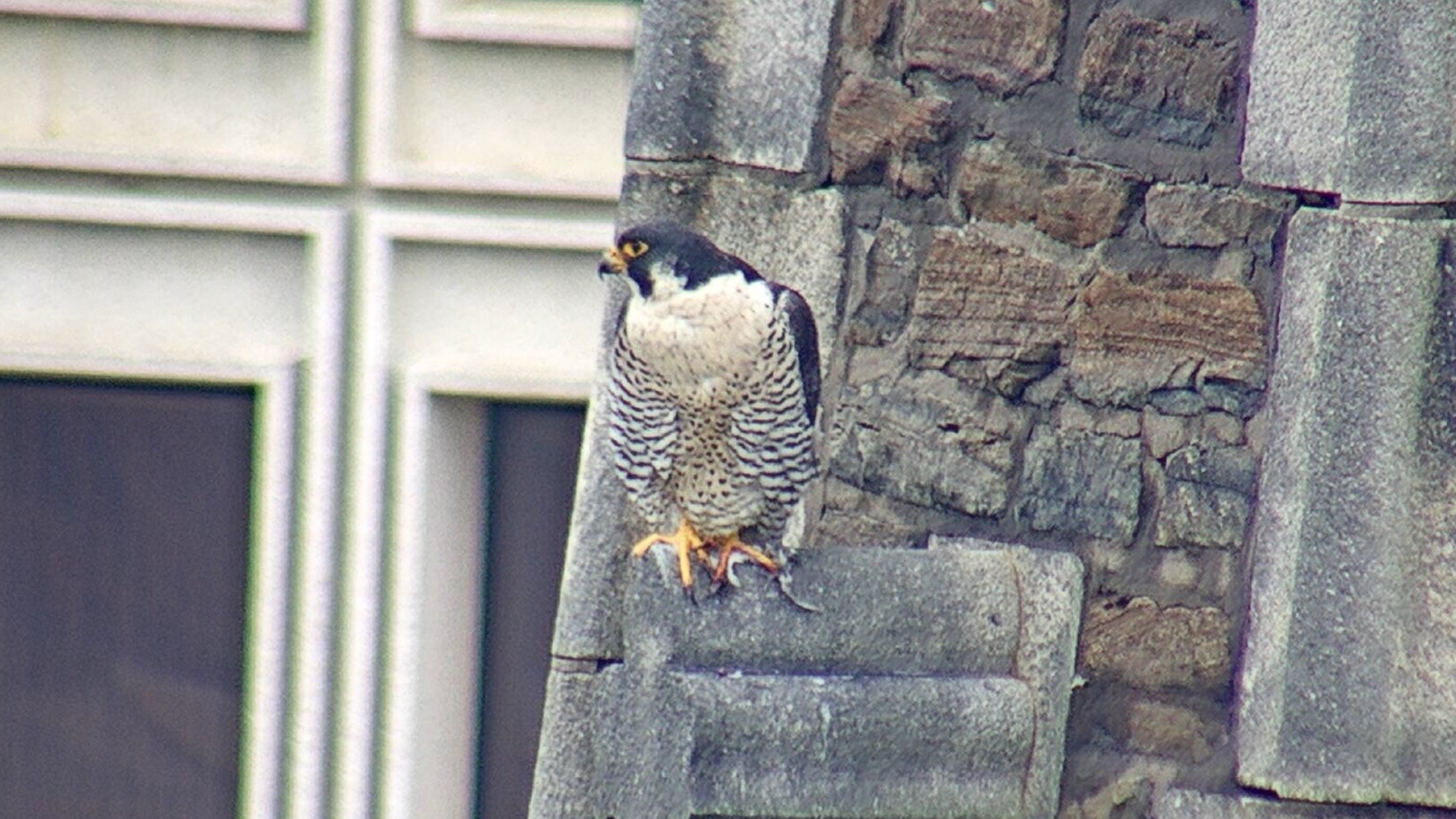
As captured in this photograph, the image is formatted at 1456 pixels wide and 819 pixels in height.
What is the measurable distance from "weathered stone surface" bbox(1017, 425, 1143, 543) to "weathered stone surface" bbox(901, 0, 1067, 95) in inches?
17.7

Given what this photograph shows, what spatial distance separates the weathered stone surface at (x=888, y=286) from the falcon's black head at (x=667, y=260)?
155 millimetres

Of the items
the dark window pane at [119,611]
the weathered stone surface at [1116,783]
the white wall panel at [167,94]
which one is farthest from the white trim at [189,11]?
the weathered stone surface at [1116,783]

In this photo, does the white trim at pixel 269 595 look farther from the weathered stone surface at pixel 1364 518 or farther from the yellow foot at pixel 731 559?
the weathered stone surface at pixel 1364 518

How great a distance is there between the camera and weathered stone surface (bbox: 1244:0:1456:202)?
217 centimetres

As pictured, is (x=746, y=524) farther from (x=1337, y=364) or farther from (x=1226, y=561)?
(x=1337, y=364)

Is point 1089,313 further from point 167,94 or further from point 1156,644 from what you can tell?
point 167,94

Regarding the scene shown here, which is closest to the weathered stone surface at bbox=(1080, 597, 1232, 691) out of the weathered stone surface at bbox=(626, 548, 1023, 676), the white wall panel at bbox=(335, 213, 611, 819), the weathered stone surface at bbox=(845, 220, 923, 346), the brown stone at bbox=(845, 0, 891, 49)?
the weathered stone surface at bbox=(626, 548, 1023, 676)

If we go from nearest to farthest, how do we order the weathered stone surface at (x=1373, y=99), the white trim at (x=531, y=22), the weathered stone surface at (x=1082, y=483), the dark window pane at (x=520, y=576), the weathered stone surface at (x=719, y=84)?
the weathered stone surface at (x=1373, y=99), the weathered stone surface at (x=1082, y=483), the weathered stone surface at (x=719, y=84), the white trim at (x=531, y=22), the dark window pane at (x=520, y=576)

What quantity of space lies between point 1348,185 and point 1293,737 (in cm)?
65

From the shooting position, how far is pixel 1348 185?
2203 millimetres

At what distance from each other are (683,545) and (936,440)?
362 millimetres

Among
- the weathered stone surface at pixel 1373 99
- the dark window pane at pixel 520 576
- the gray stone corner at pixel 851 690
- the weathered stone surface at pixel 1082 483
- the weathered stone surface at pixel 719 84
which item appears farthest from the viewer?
the dark window pane at pixel 520 576

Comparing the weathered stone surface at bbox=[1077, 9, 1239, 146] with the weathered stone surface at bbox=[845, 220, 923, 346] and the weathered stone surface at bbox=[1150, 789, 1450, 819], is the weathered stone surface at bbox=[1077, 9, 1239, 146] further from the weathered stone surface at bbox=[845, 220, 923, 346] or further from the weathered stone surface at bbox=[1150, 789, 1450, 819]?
the weathered stone surface at bbox=[1150, 789, 1450, 819]

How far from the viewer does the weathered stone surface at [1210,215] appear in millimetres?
2307
